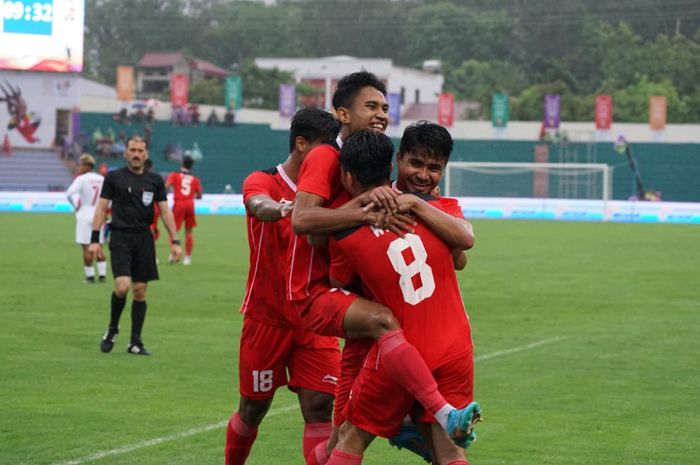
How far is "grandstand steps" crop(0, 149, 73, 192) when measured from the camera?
55.0 m

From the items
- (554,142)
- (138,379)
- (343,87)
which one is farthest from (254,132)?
(343,87)

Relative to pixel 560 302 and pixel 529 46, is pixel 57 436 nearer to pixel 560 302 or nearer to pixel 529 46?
pixel 560 302

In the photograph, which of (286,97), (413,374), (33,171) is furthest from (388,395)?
(286,97)

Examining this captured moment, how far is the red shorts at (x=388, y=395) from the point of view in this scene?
5.36 metres

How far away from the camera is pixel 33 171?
56.3 meters

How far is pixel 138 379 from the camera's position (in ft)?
36.3

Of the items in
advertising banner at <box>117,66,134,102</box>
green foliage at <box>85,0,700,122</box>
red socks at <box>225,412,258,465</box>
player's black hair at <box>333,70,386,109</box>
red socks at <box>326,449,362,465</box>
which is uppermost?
green foliage at <box>85,0,700,122</box>

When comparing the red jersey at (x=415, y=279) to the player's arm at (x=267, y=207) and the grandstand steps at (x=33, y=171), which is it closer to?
the player's arm at (x=267, y=207)

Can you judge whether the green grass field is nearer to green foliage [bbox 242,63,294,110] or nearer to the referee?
the referee

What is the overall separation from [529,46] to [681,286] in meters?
87.4

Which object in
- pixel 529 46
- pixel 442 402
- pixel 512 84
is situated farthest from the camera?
A: pixel 529 46

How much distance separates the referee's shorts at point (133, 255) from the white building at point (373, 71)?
7593 centimetres

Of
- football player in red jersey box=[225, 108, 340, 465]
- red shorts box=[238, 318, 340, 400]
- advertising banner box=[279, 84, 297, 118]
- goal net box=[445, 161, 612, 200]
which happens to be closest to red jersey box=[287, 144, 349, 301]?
football player in red jersey box=[225, 108, 340, 465]

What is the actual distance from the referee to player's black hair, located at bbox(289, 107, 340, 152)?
6.08 meters
